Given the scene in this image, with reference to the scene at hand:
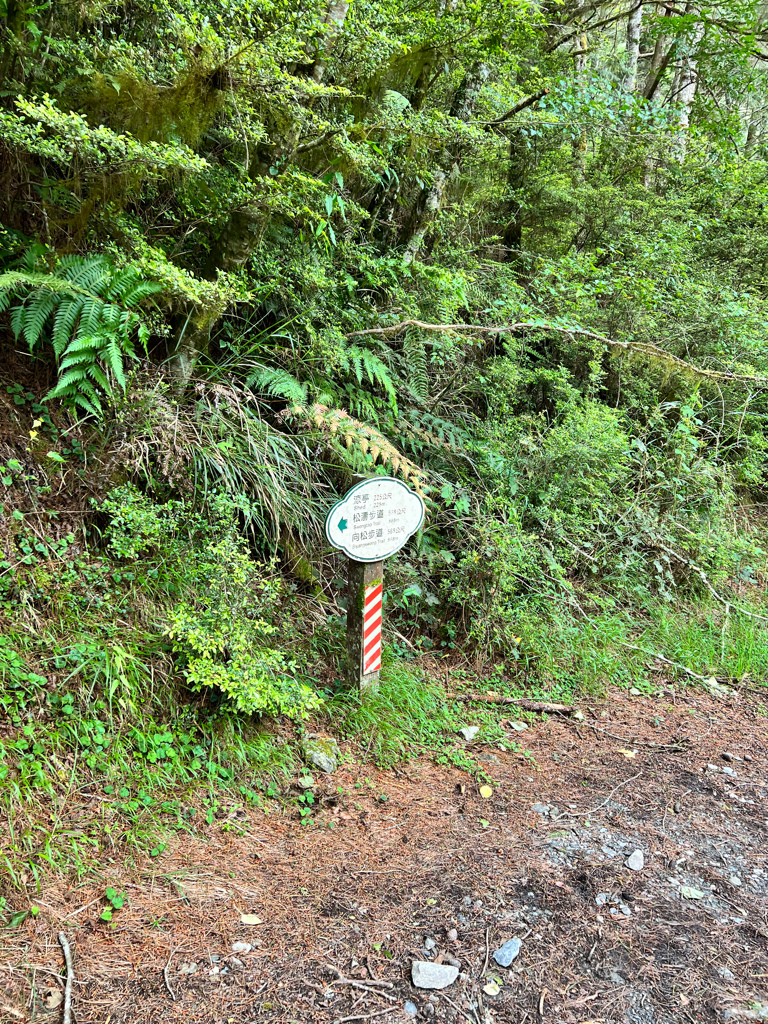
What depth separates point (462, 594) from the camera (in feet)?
16.2

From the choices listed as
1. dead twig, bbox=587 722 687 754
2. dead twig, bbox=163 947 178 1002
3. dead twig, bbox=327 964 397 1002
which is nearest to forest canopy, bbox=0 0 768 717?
dead twig, bbox=587 722 687 754

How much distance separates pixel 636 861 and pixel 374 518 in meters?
2.39

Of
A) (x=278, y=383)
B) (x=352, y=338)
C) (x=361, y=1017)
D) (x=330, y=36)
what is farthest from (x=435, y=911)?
(x=330, y=36)

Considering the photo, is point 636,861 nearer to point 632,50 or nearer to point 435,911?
point 435,911

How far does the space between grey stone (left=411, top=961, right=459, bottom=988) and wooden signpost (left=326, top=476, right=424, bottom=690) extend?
1.71 meters

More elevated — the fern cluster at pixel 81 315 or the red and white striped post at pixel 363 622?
the fern cluster at pixel 81 315

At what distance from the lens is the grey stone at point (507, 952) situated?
2.55 m

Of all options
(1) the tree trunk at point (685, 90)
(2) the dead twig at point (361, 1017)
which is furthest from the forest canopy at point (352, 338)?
(2) the dead twig at point (361, 1017)

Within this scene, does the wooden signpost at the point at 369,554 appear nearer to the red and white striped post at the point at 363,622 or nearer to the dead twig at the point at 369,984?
the red and white striped post at the point at 363,622

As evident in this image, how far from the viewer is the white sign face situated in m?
3.75

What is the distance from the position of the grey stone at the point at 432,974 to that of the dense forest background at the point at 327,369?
1.38 m

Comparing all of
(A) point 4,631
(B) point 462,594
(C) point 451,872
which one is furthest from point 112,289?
(C) point 451,872

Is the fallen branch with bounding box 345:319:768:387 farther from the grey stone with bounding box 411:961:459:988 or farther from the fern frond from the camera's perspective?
the grey stone with bounding box 411:961:459:988

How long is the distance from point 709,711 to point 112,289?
17.7 ft
